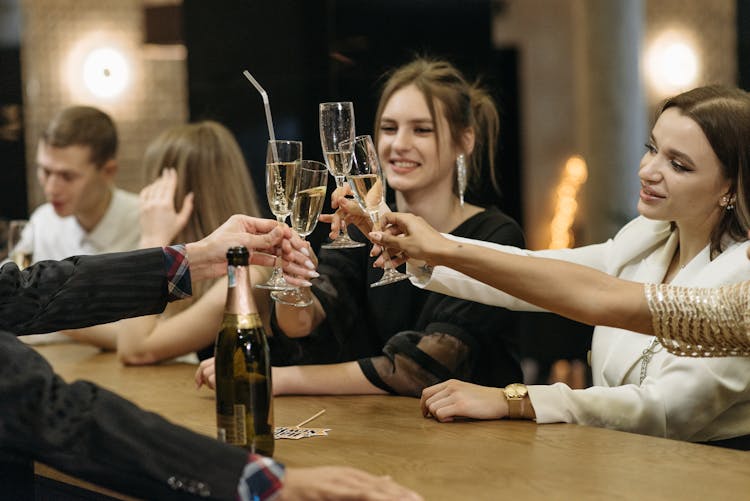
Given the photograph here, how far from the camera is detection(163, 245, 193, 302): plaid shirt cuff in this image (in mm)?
1927

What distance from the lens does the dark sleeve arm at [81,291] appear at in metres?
1.83

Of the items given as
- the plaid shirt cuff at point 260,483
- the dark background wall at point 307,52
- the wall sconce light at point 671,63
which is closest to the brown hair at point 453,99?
the dark background wall at point 307,52

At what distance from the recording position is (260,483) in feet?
4.26

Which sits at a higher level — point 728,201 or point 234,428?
point 728,201

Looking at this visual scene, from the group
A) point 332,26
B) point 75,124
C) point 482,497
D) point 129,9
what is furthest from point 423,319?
A: point 129,9

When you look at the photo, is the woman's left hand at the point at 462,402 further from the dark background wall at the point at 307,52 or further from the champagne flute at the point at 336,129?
the dark background wall at the point at 307,52

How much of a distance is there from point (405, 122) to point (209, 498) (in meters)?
1.67

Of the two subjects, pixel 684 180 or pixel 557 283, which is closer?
pixel 557 283

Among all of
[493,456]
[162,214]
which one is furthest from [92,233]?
[493,456]

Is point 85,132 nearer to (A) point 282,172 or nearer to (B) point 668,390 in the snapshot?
(A) point 282,172

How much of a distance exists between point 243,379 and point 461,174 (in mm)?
1352

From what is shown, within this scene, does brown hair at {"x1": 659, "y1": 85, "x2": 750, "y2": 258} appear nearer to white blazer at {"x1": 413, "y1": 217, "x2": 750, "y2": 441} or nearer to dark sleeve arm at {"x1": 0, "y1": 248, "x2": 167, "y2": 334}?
white blazer at {"x1": 413, "y1": 217, "x2": 750, "y2": 441}

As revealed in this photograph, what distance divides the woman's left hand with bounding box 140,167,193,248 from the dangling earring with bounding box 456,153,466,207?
83cm

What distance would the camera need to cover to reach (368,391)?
7.64 feet
